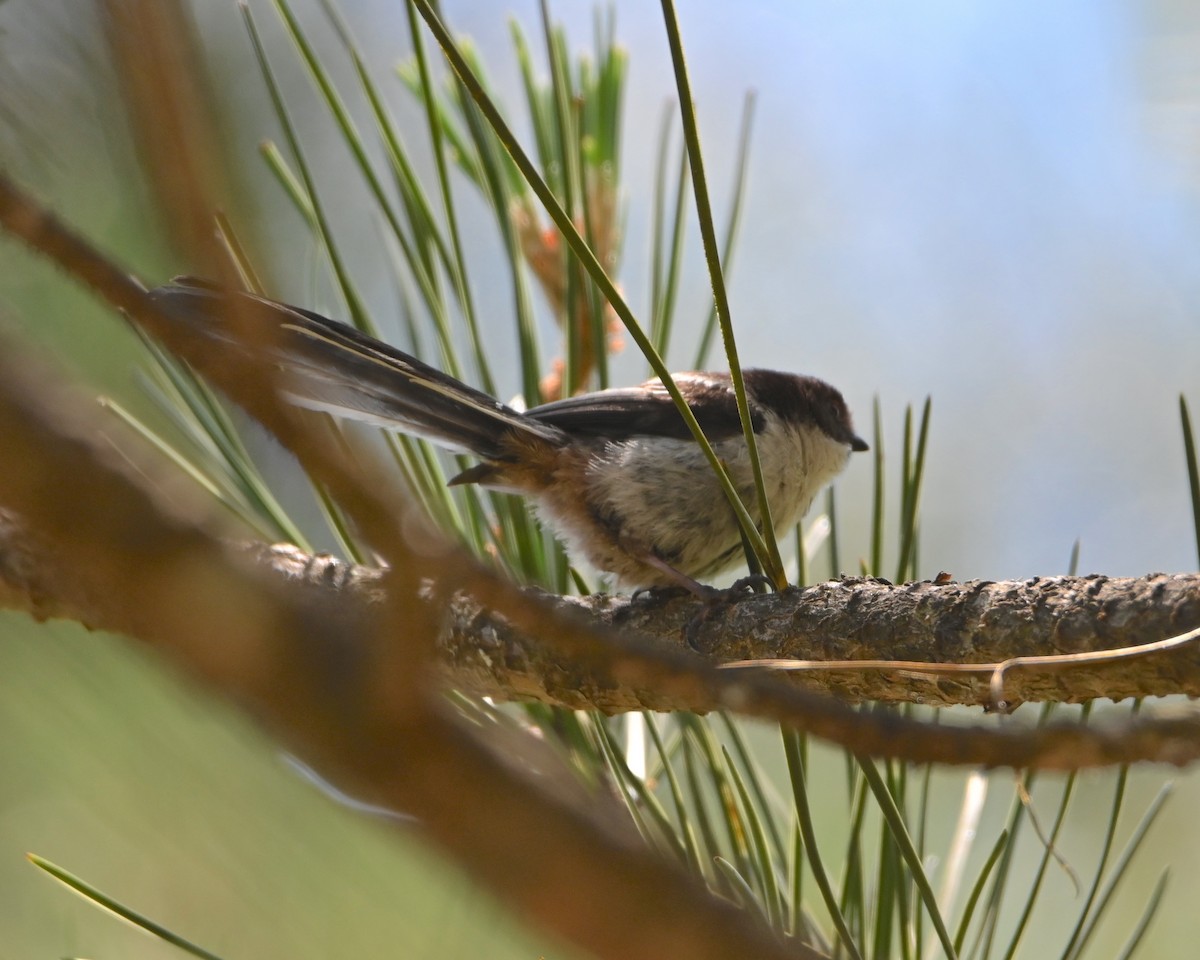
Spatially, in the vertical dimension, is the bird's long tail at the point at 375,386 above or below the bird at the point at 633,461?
below

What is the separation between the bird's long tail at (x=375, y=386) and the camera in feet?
3.33

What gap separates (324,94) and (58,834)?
1287mm

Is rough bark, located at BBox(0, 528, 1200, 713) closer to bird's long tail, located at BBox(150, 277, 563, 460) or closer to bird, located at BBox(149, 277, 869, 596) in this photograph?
bird's long tail, located at BBox(150, 277, 563, 460)

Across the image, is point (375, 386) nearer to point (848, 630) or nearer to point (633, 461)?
point (848, 630)

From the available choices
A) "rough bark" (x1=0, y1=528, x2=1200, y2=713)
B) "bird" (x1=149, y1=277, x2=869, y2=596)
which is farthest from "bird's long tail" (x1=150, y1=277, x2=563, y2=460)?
"rough bark" (x1=0, y1=528, x2=1200, y2=713)

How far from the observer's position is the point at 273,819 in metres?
1.67

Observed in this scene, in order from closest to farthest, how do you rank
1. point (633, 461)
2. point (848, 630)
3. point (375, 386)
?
point (848, 630), point (375, 386), point (633, 461)

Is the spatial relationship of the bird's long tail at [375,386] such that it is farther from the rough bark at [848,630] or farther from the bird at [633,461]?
the rough bark at [848,630]

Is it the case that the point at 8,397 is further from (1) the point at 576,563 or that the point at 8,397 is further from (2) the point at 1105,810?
(2) the point at 1105,810

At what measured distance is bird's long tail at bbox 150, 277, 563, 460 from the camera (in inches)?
39.9

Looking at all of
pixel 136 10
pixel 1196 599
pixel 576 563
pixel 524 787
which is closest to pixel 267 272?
pixel 136 10

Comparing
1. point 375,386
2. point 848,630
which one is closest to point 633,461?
point 375,386

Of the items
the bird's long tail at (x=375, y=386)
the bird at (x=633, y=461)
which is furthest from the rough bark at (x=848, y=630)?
the bird at (x=633, y=461)

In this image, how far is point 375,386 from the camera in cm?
159
